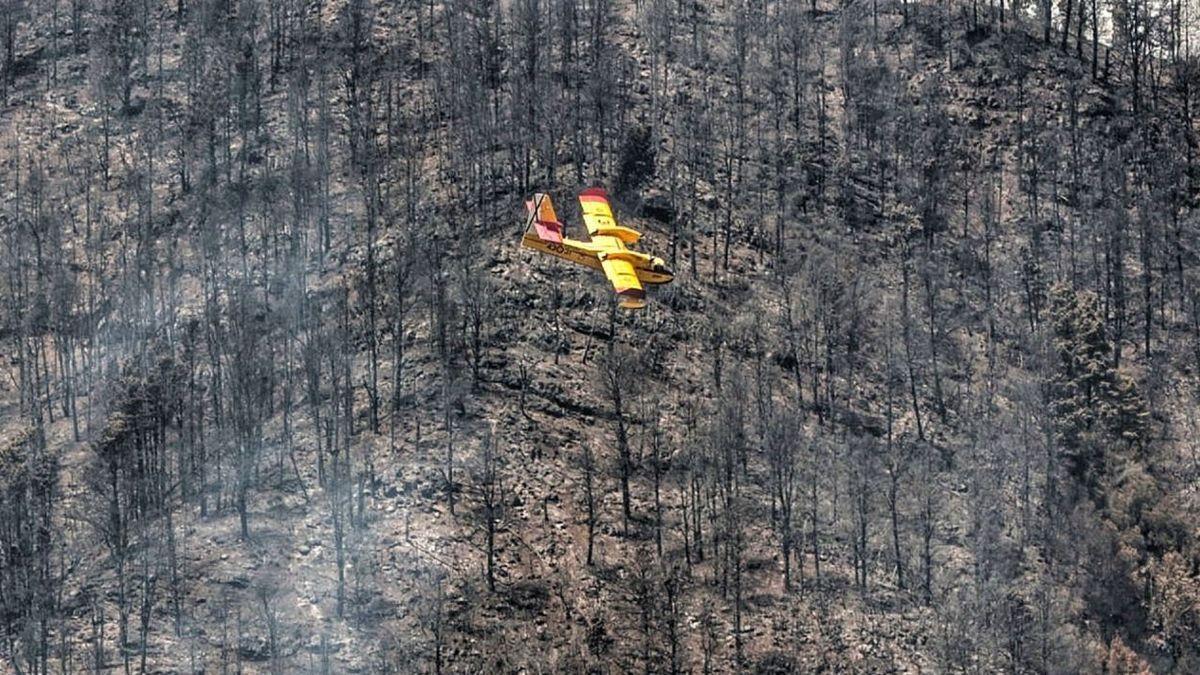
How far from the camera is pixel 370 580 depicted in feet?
496

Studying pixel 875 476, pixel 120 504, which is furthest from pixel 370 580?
pixel 875 476

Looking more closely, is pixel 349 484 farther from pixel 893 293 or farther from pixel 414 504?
pixel 893 293

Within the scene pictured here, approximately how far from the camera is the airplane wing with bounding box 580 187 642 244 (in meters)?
163

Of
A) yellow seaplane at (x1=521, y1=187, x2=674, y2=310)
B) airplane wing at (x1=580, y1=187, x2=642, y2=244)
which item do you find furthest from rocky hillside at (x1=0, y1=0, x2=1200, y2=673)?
yellow seaplane at (x1=521, y1=187, x2=674, y2=310)

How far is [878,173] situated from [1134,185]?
753 inches

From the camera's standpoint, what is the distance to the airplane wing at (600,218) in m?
163

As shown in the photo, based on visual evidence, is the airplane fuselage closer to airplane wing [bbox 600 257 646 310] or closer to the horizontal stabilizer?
the horizontal stabilizer

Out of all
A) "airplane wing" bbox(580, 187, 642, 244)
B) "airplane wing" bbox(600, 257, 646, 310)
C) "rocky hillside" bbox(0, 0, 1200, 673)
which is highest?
"airplane wing" bbox(580, 187, 642, 244)

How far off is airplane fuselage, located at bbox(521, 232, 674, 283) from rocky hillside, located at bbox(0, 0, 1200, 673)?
689 centimetres

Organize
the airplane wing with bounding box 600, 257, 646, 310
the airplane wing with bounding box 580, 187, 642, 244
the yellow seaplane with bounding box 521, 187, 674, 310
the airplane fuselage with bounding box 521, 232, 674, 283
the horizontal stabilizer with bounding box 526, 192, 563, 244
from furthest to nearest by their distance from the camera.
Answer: the airplane wing with bounding box 580, 187, 642, 244 → the horizontal stabilizer with bounding box 526, 192, 563, 244 → the airplane fuselage with bounding box 521, 232, 674, 283 → the yellow seaplane with bounding box 521, 187, 674, 310 → the airplane wing with bounding box 600, 257, 646, 310

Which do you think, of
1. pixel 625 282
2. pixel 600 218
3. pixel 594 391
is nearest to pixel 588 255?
pixel 600 218

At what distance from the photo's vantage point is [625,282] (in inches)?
6078

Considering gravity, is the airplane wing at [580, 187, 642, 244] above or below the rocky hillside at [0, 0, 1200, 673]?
above

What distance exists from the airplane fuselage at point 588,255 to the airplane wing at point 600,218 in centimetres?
173
